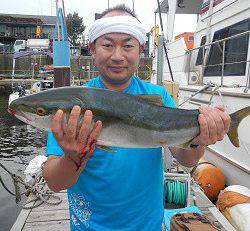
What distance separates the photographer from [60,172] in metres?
2.29

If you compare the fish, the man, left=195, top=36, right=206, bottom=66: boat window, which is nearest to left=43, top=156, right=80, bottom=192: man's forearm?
the man

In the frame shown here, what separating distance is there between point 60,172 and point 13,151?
14.2 metres

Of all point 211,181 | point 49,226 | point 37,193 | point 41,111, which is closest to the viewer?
point 41,111

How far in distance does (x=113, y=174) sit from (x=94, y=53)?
37.8 inches

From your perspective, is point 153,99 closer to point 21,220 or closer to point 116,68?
point 116,68

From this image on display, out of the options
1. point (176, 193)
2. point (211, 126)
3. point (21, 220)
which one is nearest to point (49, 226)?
point (21, 220)

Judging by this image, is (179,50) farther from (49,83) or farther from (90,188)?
(49,83)

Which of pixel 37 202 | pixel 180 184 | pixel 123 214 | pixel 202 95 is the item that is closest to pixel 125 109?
pixel 123 214

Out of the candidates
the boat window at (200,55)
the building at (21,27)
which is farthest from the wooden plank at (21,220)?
the building at (21,27)

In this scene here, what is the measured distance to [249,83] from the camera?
731 cm

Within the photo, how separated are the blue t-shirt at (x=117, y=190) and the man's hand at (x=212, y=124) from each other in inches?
16.3

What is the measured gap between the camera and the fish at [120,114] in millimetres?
2195

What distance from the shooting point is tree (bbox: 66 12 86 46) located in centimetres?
6844

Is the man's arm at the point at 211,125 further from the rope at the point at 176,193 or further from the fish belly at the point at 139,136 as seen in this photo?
the rope at the point at 176,193
